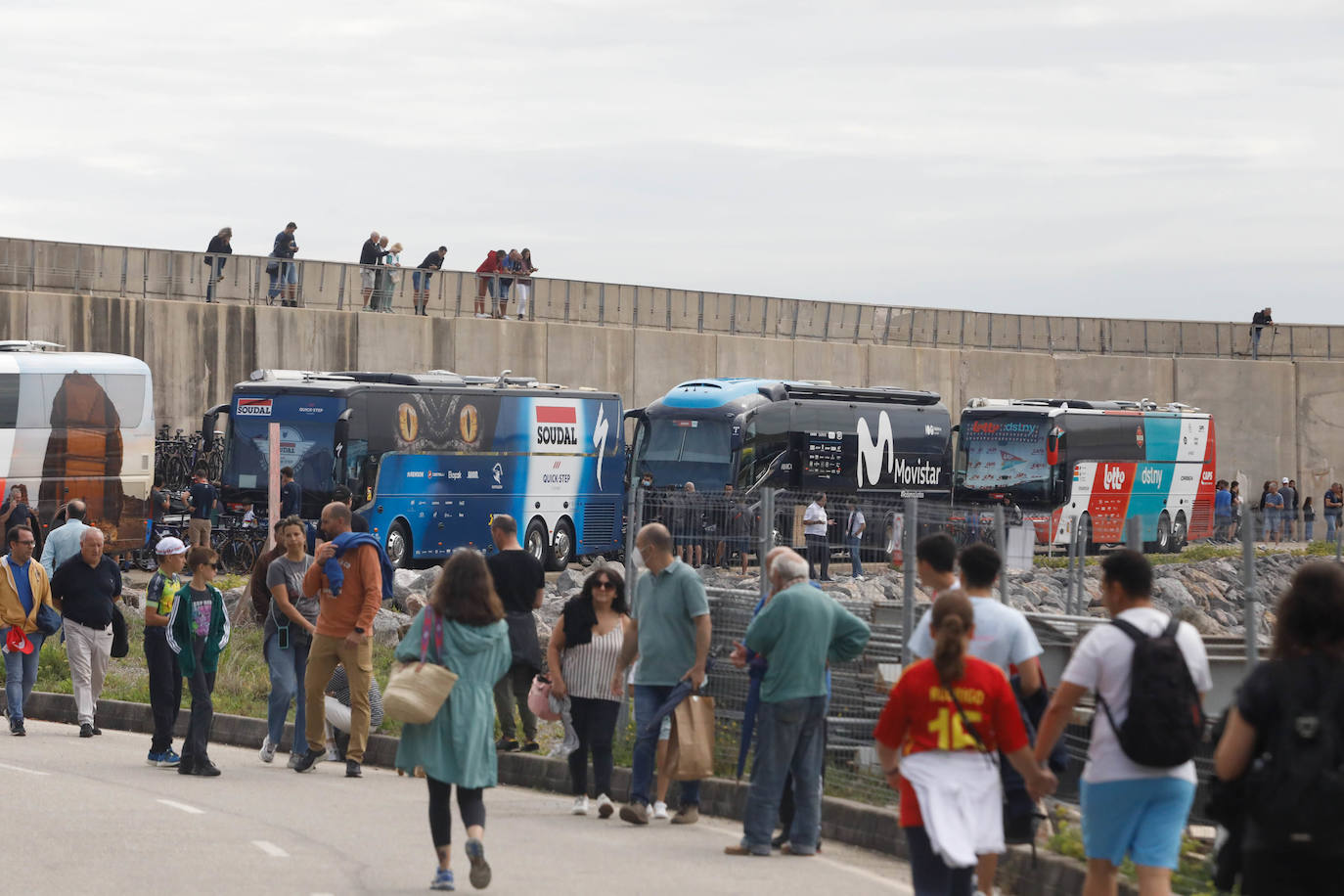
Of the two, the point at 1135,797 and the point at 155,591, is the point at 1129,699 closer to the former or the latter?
the point at 1135,797

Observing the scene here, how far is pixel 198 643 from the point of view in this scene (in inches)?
522

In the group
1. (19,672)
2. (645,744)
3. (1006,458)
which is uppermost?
(1006,458)

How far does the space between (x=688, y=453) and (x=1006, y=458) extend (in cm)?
916

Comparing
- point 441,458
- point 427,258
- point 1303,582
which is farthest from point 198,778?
point 427,258

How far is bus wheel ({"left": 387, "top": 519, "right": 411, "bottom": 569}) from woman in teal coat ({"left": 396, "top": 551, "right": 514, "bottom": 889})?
23.6 meters

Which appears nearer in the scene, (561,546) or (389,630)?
(389,630)

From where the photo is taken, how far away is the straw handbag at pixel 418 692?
887 cm

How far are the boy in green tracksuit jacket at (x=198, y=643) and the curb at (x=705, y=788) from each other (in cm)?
141

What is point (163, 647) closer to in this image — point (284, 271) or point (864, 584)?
point (864, 584)

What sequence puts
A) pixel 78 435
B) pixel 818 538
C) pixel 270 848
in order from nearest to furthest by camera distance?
1. pixel 270 848
2. pixel 818 538
3. pixel 78 435

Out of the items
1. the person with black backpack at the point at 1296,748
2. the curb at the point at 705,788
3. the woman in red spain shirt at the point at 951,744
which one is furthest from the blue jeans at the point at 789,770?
the person with black backpack at the point at 1296,748

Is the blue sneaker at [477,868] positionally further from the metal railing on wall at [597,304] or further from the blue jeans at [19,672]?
the metal railing on wall at [597,304]

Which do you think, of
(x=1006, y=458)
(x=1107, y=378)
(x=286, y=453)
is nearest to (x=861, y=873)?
(x=286, y=453)

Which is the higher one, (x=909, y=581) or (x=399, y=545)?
(x=909, y=581)
